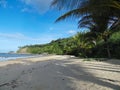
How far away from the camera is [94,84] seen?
19.0 feet

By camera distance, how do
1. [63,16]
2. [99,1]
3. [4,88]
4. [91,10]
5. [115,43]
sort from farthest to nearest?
1. [115,43]
2. [63,16]
3. [91,10]
4. [99,1]
5. [4,88]

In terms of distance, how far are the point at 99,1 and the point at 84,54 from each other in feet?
61.6

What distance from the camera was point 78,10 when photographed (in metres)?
7.61

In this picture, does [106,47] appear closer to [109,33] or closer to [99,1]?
[109,33]

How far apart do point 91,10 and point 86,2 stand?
0.37 m

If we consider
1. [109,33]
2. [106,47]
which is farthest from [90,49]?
[109,33]

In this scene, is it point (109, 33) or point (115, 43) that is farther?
point (115, 43)

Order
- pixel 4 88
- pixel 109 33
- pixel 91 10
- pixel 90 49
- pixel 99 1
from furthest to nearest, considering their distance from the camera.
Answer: pixel 90 49
pixel 109 33
pixel 91 10
pixel 99 1
pixel 4 88

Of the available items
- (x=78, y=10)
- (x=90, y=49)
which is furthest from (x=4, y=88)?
(x=90, y=49)

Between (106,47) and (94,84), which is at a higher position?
(106,47)

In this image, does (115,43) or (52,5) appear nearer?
(52,5)

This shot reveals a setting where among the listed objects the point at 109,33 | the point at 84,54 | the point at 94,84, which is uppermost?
the point at 109,33

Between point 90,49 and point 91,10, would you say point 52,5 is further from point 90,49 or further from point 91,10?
point 90,49

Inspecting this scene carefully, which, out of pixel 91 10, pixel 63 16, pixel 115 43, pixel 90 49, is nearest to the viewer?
pixel 91 10
